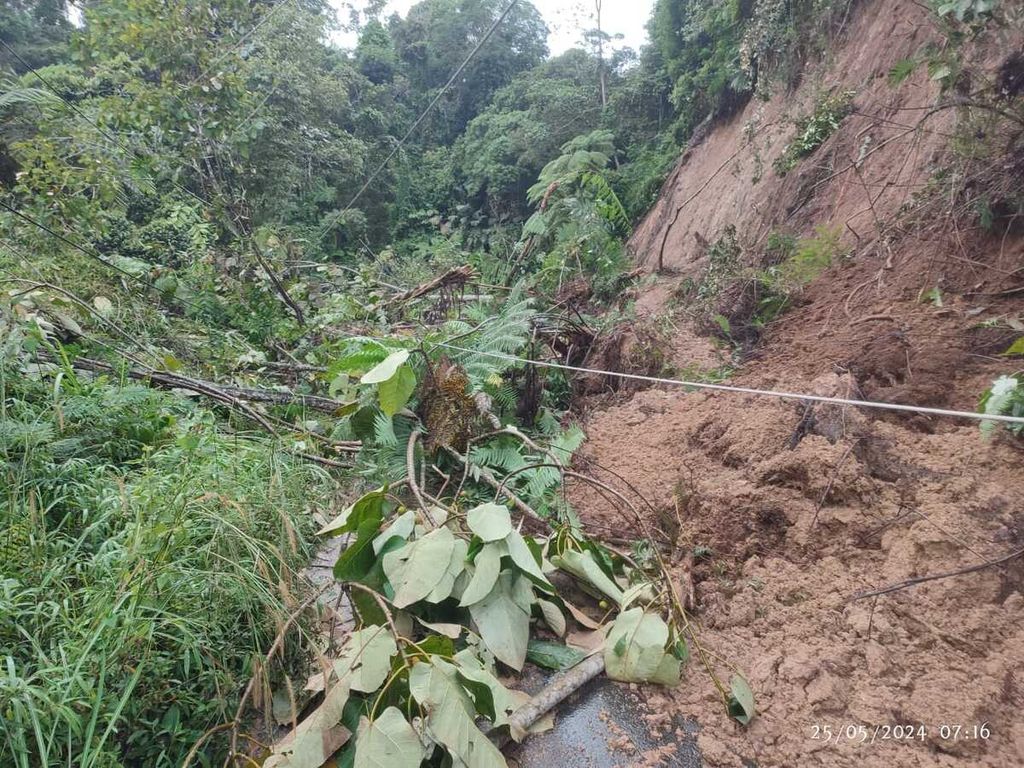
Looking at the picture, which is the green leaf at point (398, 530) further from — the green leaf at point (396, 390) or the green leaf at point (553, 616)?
the green leaf at point (396, 390)

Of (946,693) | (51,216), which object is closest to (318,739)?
(946,693)

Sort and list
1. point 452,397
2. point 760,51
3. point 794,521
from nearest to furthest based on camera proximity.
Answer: point 794,521, point 452,397, point 760,51

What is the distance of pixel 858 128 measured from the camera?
478 centimetres

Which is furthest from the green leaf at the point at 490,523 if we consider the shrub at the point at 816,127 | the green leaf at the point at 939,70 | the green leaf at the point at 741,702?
the shrub at the point at 816,127

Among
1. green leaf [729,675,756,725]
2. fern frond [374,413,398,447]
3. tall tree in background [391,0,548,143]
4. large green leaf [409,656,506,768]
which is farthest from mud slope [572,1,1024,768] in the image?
tall tree in background [391,0,548,143]

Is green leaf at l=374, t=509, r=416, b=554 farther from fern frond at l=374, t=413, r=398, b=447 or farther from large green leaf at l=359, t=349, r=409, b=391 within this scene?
fern frond at l=374, t=413, r=398, b=447

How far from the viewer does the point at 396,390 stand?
7.57ft

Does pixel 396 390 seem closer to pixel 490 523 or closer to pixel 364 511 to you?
pixel 364 511

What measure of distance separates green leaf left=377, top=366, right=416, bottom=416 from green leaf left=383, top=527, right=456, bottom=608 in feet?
2.60

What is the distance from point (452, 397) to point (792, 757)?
1.90 metres

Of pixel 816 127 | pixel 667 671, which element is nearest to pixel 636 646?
pixel 667 671

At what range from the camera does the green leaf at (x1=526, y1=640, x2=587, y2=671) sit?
1.51 m

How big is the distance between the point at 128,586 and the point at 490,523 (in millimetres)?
907

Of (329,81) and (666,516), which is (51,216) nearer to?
(666,516)
